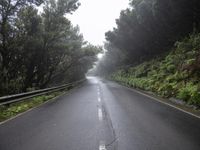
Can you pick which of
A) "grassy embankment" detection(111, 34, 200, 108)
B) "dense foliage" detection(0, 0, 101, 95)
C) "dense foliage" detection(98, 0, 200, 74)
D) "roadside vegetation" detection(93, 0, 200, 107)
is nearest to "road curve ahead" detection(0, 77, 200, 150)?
"grassy embankment" detection(111, 34, 200, 108)

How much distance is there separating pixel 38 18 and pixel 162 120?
1708cm

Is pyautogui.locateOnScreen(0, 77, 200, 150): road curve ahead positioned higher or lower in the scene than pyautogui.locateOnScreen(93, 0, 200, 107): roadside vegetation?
lower

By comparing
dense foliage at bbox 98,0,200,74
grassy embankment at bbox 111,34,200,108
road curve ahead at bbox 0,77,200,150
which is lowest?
road curve ahead at bbox 0,77,200,150

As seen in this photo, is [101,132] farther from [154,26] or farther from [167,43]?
[167,43]

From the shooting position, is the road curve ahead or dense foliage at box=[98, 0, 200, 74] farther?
dense foliage at box=[98, 0, 200, 74]

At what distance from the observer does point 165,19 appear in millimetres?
26859

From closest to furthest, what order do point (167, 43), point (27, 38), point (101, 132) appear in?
point (101, 132)
point (27, 38)
point (167, 43)

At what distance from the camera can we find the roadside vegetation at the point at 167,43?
54.6 ft

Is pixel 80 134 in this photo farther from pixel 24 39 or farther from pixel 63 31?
pixel 63 31

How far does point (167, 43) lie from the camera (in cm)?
3325

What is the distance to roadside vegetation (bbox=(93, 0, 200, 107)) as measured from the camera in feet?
54.6

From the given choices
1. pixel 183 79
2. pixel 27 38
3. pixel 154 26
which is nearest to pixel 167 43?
pixel 154 26

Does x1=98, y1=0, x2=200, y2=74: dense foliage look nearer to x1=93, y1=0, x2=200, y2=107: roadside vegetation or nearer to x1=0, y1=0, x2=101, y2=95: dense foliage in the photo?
x1=93, y1=0, x2=200, y2=107: roadside vegetation

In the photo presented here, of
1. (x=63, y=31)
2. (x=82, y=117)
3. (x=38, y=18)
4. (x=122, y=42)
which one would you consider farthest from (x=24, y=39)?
(x=122, y=42)
